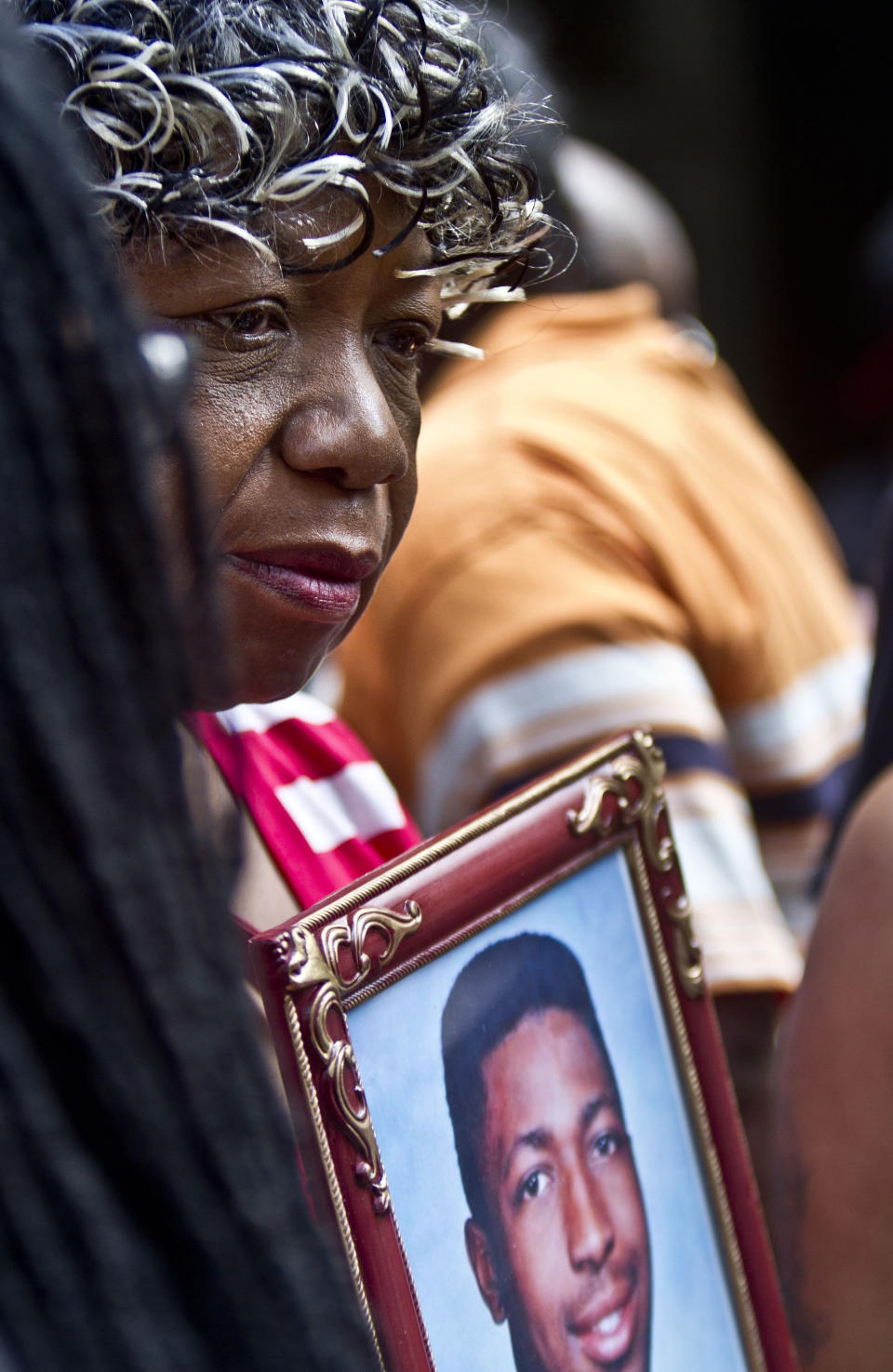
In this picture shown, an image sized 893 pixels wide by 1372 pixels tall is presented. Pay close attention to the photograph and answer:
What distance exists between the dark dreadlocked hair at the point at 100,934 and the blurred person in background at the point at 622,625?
3.48 feet

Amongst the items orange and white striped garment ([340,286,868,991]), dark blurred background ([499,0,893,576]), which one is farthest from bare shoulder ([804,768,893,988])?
dark blurred background ([499,0,893,576])

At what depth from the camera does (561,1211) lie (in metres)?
0.81

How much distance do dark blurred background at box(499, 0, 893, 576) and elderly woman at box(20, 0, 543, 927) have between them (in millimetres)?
3841

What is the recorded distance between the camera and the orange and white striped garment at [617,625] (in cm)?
172

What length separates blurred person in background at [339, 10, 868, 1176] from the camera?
67.2 inches

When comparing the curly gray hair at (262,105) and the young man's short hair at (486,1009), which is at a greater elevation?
the curly gray hair at (262,105)

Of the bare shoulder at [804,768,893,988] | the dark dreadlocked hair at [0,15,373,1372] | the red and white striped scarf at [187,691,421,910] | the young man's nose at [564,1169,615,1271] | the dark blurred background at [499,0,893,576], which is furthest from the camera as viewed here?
the dark blurred background at [499,0,893,576]

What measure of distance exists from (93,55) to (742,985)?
124cm

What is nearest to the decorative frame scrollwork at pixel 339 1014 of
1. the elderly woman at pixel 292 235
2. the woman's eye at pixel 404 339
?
the elderly woman at pixel 292 235

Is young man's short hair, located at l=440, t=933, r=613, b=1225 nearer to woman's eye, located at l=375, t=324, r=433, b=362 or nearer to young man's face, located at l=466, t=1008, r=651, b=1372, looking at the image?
young man's face, located at l=466, t=1008, r=651, b=1372

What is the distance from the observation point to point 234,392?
77cm

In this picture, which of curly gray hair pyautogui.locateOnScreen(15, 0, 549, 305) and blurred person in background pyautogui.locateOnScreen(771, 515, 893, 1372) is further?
blurred person in background pyautogui.locateOnScreen(771, 515, 893, 1372)

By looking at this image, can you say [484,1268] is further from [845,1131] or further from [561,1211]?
[845,1131]

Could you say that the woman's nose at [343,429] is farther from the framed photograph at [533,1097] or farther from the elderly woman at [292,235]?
the framed photograph at [533,1097]
